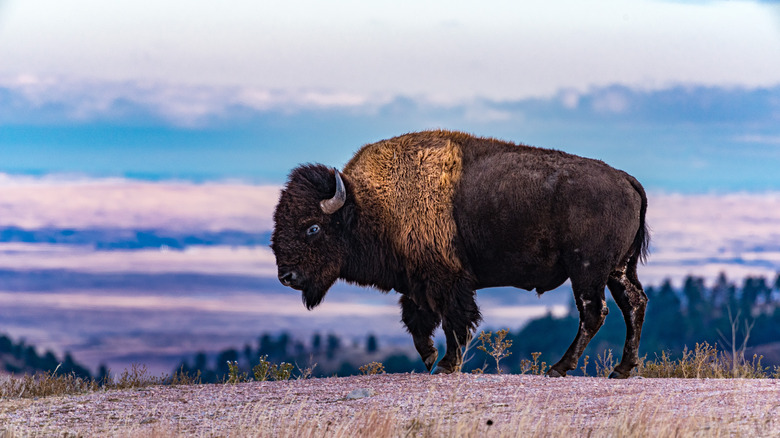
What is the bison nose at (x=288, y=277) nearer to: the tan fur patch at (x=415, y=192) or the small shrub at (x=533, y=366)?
the tan fur patch at (x=415, y=192)

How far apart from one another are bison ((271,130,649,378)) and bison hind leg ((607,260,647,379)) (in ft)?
0.05

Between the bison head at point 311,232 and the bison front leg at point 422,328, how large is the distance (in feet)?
3.73

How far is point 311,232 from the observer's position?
11.8 m

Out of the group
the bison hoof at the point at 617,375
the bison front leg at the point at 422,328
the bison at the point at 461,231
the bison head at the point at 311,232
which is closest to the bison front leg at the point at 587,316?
the bison at the point at 461,231

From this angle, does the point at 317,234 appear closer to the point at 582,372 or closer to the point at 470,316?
the point at 470,316

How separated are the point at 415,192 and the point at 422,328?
188cm

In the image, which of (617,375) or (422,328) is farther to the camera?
(422,328)

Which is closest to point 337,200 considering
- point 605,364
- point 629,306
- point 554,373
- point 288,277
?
point 288,277

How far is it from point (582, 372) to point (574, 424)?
3674mm

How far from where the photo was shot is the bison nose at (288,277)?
11.8 meters

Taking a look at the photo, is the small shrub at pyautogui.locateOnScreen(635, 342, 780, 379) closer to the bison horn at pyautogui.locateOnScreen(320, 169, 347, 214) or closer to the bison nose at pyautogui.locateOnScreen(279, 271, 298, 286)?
the bison horn at pyautogui.locateOnScreen(320, 169, 347, 214)

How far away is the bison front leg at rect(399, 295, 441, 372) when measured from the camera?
1211 centimetres

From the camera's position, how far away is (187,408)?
9.36 metres

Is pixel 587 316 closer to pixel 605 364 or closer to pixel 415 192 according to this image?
pixel 605 364
